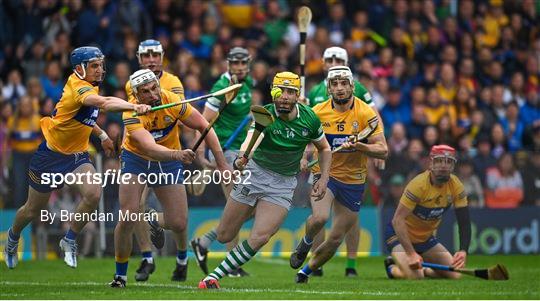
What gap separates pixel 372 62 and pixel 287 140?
8.88 meters

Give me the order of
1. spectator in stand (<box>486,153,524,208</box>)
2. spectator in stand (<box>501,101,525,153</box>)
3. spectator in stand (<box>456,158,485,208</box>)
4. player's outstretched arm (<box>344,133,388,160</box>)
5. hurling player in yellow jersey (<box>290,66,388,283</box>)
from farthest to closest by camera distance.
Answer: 1. spectator in stand (<box>501,101,525,153</box>)
2. spectator in stand (<box>486,153,524,208</box>)
3. spectator in stand (<box>456,158,485,208</box>)
4. hurling player in yellow jersey (<box>290,66,388,283</box>)
5. player's outstretched arm (<box>344,133,388,160</box>)

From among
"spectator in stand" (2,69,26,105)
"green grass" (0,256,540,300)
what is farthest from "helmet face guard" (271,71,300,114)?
"spectator in stand" (2,69,26,105)

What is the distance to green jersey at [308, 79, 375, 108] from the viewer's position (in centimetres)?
1581

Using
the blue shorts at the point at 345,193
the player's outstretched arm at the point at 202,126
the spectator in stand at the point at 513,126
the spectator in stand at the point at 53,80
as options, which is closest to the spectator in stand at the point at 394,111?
the spectator in stand at the point at 513,126

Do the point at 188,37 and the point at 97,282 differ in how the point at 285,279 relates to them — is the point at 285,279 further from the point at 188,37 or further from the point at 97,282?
the point at 188,37

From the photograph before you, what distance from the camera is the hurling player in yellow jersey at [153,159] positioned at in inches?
Result: 542

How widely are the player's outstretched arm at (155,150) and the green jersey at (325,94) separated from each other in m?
2.74

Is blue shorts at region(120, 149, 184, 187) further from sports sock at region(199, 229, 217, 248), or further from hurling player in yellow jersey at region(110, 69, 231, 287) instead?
sports sock at region(199, 229, 217, 248)

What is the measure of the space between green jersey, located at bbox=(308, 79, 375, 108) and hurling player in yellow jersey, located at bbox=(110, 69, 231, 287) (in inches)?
81.5

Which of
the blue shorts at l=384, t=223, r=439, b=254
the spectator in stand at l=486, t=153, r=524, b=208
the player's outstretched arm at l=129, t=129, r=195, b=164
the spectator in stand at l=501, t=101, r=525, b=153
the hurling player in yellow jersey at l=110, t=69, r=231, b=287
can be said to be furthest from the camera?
the spectator in stand at l=501, t=101, r=525, b=153

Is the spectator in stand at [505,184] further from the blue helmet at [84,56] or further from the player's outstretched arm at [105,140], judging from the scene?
the blue helmet at [84,56]

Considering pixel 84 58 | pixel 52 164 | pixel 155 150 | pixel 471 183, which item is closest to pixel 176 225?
pixel 155 150

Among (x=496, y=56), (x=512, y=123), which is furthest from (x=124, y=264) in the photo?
(x=496, y=56)

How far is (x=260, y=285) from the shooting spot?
14539mm
